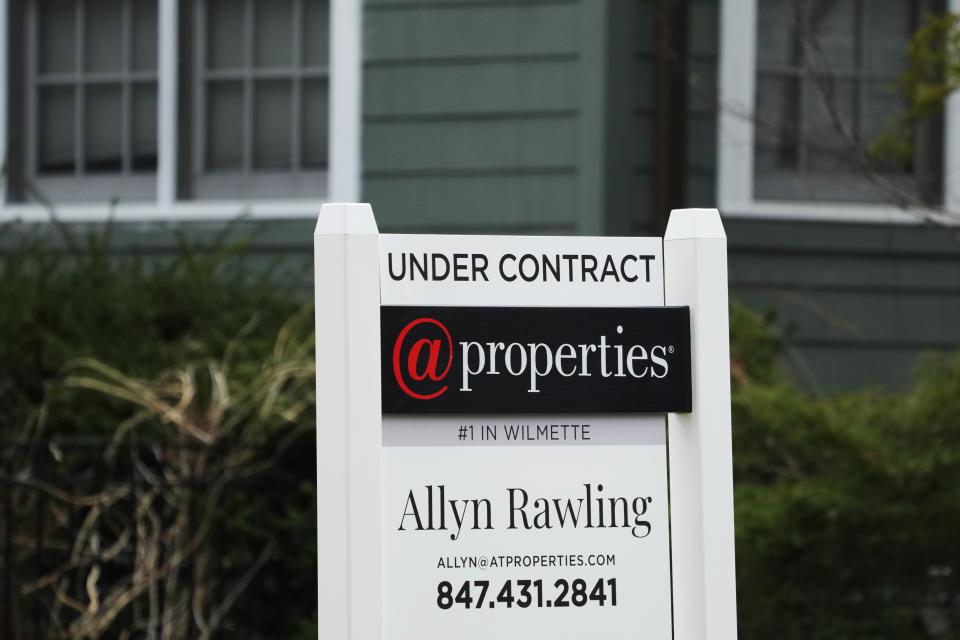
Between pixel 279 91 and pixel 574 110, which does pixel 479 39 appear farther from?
pixel 279 91

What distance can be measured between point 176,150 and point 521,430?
15.9 feet

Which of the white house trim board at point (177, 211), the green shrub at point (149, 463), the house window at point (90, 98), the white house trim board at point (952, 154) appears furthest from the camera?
the house window at point (90, 98)

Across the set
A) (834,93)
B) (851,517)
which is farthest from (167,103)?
(851,517)

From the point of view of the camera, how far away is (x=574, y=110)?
635 cm

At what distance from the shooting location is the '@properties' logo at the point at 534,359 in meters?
2.48

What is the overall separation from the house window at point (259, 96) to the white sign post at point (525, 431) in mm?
4525

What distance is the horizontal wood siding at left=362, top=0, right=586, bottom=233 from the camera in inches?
251

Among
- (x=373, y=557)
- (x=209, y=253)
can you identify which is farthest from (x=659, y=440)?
(x=209, y=253)

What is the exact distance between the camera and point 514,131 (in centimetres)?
645

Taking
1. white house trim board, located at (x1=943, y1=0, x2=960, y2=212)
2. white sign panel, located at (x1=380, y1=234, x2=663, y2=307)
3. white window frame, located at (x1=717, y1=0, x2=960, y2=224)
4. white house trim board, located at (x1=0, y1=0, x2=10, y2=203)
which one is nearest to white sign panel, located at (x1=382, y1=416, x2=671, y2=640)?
white sign panel, located at (x1=380, y1=234, x2=663, y2=307)

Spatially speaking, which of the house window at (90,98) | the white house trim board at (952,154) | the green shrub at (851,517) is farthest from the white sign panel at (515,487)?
the house window at (90,98)

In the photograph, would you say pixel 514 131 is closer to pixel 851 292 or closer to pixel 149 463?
pixel 851 292

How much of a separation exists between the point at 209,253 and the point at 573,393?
4.33 meters

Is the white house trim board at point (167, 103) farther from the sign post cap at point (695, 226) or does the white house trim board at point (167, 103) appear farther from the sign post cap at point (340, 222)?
the sign post cap at point (695, 226)
